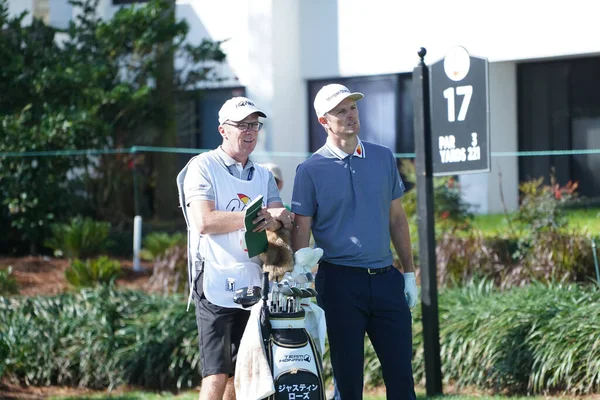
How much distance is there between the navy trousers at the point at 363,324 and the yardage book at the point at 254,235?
508 mm

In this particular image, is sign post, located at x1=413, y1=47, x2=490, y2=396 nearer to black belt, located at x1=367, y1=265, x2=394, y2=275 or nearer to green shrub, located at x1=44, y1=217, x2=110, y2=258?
black belt, located at x1=367, y1=265, x2=394, y2=275

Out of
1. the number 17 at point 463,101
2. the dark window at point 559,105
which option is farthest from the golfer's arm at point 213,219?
the dark window at point 559,105

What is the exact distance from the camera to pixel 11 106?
12.5 meters

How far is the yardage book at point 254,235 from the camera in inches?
199

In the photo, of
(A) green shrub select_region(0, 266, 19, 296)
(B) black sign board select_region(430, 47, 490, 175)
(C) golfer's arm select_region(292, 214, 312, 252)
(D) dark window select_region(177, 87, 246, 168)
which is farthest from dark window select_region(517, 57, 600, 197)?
(C) golfer's arm select_region(292, 214, 312, 252)

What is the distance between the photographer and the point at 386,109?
48.3 ft

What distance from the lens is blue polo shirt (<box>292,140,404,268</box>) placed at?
18.1 ft

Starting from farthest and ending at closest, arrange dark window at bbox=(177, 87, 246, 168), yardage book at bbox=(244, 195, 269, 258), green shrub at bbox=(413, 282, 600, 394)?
1. dark window at bbox=(177, 87, 246, 168)
2. green shrub at bbox=(413, 282, 600, 394)
3. yardage book at bbox=(244, 195, 269, 258)

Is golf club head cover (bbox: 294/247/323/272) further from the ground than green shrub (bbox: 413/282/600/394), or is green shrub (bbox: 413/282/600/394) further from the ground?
golf club head cover (bbox: 294/247/323/272)

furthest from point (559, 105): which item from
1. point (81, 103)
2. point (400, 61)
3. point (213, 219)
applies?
point (213, 219)

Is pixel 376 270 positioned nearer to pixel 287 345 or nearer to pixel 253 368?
pixel 287 345

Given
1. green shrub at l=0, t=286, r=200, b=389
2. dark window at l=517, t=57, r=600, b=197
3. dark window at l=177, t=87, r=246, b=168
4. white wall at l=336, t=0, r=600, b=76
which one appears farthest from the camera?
dark window at l=177, t=87, r=246, b=168

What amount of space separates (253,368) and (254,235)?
0.70 meters

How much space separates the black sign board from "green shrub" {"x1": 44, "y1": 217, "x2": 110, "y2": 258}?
5915mm
